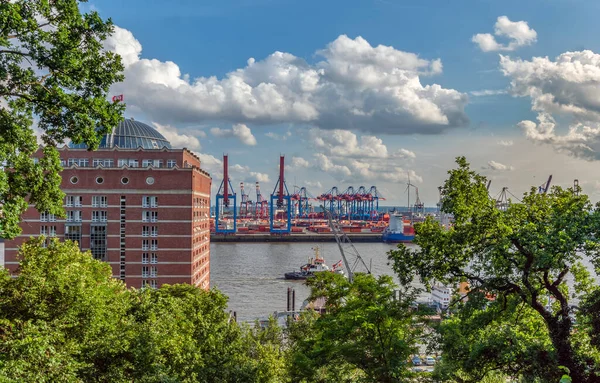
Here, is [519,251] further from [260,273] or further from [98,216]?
[260,273]

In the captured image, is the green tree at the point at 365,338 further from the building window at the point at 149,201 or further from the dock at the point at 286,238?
the dock at the point at 286,238

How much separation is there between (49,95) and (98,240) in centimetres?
4147

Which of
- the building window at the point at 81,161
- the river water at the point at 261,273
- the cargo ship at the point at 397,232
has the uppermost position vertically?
the building window at the point at 81,161

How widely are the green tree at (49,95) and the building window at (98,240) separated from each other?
132ft

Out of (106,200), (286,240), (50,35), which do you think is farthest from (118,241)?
(286,240)

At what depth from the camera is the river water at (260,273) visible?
5738 centimetres

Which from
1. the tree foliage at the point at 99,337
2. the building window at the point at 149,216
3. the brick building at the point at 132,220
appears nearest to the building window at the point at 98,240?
the brick building at the point at 132,220

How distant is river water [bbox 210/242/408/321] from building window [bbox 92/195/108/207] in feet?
44.1

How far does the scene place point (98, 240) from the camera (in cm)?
4866

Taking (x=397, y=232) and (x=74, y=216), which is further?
(x=397, y=232)

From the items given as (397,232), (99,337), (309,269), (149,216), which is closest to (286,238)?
(397,232)

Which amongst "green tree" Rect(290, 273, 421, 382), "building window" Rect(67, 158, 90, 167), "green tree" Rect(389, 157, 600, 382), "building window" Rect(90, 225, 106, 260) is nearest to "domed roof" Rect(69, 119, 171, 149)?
"building window" Rect(67, 158, 90, 167)

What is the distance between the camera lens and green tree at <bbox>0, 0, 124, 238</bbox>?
31.7 feet

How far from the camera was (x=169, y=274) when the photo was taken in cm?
4784
